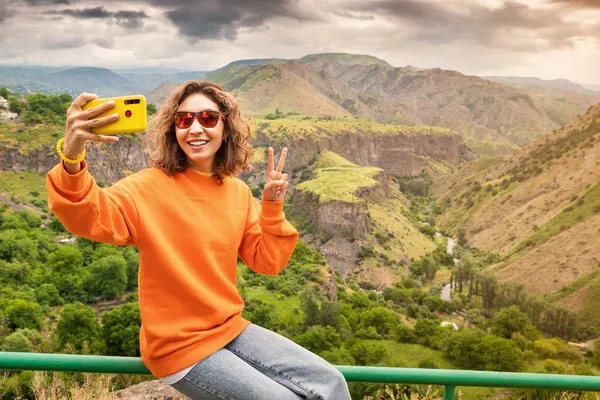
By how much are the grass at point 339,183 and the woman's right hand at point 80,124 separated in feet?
306

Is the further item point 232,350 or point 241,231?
point 241,231

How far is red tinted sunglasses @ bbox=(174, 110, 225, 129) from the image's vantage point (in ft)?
9.90

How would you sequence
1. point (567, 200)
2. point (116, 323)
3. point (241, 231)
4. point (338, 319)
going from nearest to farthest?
point (241, 231)
point (116, 323)
point (338, 319)
point (567, 200)

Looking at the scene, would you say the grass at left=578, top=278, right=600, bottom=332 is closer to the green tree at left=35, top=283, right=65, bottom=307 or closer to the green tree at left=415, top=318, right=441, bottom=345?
the green tree at left=415, top=318, right=441, bottom=345

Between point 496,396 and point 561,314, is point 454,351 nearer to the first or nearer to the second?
point 496,396

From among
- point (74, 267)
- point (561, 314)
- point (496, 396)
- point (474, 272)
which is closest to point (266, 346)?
point (496, 396)

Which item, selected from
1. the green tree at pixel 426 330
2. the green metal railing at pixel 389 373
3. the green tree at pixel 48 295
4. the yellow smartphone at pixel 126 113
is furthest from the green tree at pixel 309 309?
the yellow smartphone at pixel 126 113

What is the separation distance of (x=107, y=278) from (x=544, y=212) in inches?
3195

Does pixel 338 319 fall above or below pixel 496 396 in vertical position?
below

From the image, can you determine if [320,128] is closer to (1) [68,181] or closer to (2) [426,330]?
(2) [426,330]

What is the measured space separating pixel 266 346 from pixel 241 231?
2.48 feet

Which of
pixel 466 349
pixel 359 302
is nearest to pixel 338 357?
pixel 466 349

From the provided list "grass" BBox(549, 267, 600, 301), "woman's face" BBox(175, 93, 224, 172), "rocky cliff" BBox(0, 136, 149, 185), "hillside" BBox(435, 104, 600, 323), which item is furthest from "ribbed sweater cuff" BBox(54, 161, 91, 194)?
"grass" BBox(549, 267, 600, 301)

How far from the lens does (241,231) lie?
10.0ft
